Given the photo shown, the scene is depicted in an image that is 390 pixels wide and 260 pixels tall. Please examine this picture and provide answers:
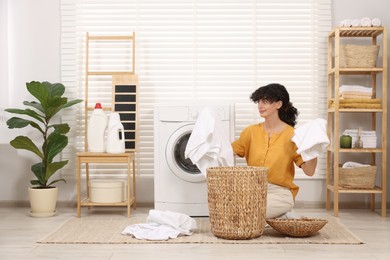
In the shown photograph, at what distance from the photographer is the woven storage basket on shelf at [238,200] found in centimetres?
344

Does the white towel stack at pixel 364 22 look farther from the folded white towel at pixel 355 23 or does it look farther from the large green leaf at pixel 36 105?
the large green leaf at pixel 36 105

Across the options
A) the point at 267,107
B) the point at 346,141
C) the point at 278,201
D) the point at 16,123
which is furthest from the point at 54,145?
the point at 346,141

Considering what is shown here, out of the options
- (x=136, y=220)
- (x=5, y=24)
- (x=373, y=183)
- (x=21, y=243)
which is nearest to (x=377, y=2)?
(x=373, y=183)

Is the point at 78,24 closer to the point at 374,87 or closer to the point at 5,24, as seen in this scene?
Answer: the point at 5,24

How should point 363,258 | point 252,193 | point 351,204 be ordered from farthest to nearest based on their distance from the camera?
point 351,204 < point 252,193 < point 363,258

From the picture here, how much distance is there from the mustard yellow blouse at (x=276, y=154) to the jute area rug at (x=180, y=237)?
35 cm

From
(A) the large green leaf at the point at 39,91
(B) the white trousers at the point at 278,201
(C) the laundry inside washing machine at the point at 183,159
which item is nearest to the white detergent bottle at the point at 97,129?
(A) the large green leaf at the point at 39,91

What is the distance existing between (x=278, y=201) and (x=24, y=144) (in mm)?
2042

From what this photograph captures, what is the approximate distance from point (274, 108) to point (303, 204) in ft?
4.56

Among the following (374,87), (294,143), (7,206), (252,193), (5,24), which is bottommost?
(7,206)

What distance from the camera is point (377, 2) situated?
16.6 ft

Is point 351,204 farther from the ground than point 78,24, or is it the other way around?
point 78,24

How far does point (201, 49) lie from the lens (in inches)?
200

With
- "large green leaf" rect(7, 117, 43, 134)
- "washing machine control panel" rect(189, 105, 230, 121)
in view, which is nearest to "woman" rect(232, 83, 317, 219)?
"washing machine control panel" rect(189, 105, 230, 121)
